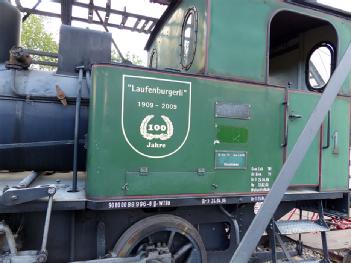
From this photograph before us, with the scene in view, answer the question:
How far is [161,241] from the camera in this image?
272 centimetres

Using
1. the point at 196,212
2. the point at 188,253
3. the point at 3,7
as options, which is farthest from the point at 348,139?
the point at 3,7

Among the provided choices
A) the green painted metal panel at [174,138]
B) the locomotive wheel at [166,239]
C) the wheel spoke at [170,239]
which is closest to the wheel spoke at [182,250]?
the locomotive wheel at [166,239]

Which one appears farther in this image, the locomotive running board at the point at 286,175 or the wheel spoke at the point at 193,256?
the wheel spoke at the point at 193,256

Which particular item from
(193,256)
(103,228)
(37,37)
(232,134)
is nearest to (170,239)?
(193,256)

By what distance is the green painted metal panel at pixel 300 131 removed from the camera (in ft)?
10.1

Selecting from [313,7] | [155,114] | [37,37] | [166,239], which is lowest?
[166,239]

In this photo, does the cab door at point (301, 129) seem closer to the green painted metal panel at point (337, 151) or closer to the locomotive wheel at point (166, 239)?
the green painted metal panel at point (337, 151)

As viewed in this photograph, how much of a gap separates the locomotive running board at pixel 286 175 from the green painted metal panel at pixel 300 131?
892mm

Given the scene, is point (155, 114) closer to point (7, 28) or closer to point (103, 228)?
point (103, 228)

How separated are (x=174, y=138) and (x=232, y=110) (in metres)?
0.59

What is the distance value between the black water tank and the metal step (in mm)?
3044

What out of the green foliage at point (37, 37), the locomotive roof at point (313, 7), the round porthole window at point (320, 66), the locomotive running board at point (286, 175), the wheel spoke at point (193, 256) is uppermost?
the green foliage at point (37, 37)

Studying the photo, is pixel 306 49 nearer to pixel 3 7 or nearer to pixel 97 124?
pixel 97 124

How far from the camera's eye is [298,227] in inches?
122
